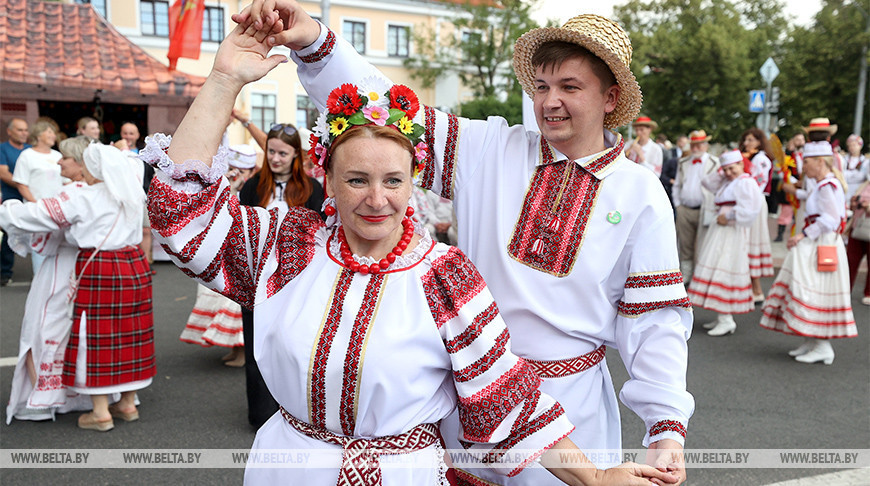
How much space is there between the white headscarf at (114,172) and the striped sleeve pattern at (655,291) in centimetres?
333

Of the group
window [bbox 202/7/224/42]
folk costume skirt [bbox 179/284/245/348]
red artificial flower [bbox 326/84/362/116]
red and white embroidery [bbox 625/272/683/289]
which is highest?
window [bbox 202/7/224/42]

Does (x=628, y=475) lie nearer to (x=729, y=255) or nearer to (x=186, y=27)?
(x=729, y=255)

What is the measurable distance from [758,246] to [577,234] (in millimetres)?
6469

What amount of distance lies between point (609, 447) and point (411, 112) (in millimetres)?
1243

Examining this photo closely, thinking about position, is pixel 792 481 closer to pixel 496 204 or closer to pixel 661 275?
pixel 661 275

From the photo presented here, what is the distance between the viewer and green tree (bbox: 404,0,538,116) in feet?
103

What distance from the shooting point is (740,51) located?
30.1 m

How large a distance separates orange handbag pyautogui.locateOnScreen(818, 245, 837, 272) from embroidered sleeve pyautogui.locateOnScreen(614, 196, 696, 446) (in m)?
4.67

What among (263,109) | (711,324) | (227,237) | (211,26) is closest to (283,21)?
(227,237)

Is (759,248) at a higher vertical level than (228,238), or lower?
lower

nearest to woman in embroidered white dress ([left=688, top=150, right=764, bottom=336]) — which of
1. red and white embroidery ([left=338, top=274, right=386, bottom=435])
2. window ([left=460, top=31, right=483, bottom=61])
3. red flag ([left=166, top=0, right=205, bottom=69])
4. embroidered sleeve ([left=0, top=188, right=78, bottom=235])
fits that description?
embroidered sleeve ([left=0, top=188, right=78, bottom=235])

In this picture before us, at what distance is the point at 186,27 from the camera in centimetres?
898

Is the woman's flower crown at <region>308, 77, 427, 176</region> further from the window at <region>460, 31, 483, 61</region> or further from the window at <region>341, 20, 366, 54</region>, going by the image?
the window at <region>460, 31, 483, 61</region>

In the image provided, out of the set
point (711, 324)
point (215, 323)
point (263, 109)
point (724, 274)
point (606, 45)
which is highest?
point (606, 45)
